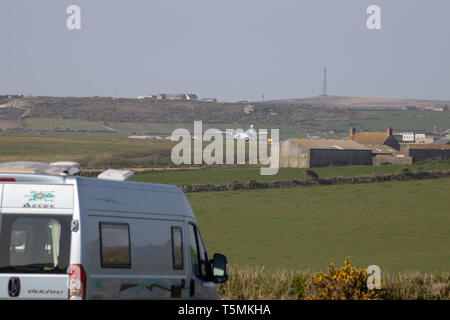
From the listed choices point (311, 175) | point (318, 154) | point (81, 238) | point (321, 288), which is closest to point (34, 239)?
point (81, 238)

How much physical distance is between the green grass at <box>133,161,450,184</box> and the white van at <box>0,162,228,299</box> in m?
62.1

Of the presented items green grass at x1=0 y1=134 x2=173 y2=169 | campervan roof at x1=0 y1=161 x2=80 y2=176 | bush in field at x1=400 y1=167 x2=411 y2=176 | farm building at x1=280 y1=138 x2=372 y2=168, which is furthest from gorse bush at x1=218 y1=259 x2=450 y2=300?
green grass at x1=0 y1=134 x2=173 y2=169

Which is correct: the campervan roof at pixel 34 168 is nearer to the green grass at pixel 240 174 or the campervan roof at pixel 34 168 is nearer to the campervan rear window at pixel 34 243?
the campervan rear window at pixel 34 243

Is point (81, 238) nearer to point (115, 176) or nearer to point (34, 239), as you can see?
point (34, 239)

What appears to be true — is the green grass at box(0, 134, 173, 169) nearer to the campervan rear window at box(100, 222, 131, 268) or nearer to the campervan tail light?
the campervan tail light

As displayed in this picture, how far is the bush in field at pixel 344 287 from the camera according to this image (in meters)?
15.8

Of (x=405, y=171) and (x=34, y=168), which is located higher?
(x=34, y=168)

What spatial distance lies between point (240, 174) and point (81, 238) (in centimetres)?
7360

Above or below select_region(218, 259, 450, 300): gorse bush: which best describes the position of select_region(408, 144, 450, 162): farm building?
below

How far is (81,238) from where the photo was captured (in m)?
8.72

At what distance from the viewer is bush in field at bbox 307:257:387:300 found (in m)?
15.8

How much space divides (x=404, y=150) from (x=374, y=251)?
227 feet

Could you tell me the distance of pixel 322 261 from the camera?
39375 millimetres
